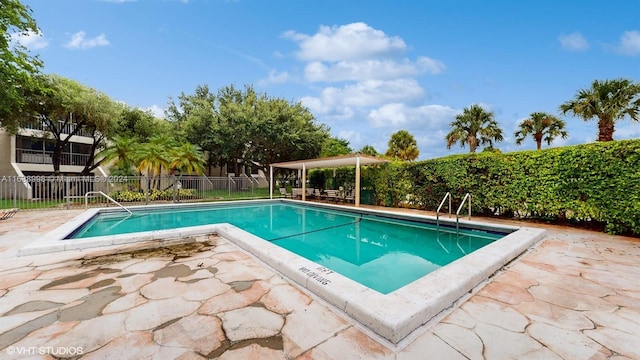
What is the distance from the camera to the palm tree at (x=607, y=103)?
34.3 ft

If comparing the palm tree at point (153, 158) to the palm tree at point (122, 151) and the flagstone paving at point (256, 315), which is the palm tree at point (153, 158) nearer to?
the palm tree at point (122, 151)

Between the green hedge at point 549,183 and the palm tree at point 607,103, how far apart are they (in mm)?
6198

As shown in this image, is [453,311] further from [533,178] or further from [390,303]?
[533,178]

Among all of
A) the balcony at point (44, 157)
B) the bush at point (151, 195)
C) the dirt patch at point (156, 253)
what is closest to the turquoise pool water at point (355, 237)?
the dirt patch at point (156, 253)

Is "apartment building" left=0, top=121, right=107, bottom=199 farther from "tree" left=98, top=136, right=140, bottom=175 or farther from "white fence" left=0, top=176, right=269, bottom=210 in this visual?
"tree" left=98, top=136, right=140, bottom=175

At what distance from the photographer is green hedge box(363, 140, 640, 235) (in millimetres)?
6270

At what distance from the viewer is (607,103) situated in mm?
10852

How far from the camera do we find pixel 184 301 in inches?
107

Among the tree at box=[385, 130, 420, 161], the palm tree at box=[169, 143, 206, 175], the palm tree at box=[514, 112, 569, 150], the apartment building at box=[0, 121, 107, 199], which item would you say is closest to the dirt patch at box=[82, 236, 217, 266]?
the palm tree at box=[169, 143, 206, 175]

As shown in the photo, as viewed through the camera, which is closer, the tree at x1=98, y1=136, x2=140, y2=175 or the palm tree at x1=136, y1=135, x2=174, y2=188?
the palm tree at x1=136, y1=135, x2=174, y2=188

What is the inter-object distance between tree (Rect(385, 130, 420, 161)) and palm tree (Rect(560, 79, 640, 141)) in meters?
15.7

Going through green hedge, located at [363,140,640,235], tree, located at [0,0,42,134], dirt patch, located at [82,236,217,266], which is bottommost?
dirt patch, located at [82,236,217,266]

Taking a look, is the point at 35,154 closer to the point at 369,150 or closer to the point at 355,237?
the point at 355,237

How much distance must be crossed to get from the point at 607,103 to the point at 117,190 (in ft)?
78.3
